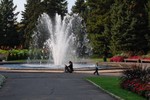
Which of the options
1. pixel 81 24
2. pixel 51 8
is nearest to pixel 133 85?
pixel 81 24

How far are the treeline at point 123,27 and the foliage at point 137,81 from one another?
3516 centimetres

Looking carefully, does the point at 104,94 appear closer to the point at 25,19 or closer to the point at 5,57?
the point at 5,57

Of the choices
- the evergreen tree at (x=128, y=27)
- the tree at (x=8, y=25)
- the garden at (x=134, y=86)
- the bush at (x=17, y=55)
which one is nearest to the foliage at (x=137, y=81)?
the garden at (x=134, y=86)

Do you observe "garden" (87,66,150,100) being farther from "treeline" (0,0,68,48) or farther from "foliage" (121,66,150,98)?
"treeline" (0,0,68,48)

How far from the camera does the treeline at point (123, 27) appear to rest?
192 ft

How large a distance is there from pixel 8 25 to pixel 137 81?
69600 millimetres

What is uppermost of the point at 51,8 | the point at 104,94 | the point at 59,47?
the point at 51,8

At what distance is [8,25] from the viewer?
88000 mm

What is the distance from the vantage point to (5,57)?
62.2m

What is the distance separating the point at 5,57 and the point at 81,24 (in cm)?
2461

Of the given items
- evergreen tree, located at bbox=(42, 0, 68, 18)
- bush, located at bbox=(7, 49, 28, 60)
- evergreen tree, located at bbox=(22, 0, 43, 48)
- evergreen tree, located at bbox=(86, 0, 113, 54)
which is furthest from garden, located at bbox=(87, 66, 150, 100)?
evergreen tree, located at bbox=(42, 0, 68, 18)

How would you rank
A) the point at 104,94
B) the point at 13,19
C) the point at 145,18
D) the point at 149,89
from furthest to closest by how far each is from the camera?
the point at 13,19
the point at 145,18
the point at 104,94
the point at 149,89

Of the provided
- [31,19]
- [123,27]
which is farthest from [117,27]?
[31,19]

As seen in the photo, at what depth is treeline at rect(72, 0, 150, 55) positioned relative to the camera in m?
58.5
